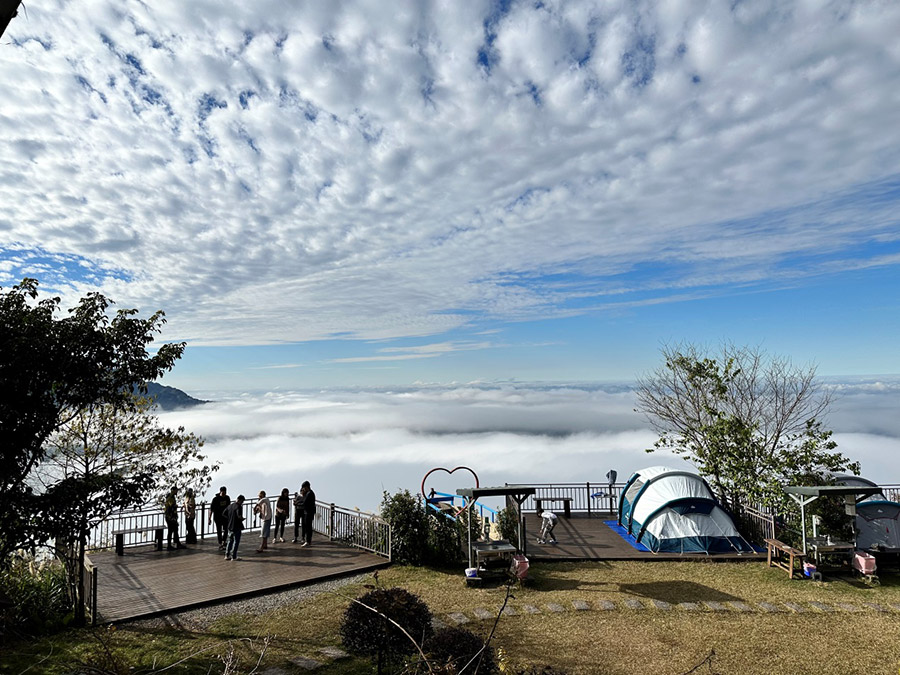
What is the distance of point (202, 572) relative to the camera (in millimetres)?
13445

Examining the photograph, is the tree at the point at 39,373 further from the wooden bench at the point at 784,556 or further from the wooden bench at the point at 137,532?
the wooden bench at the point at 784,556

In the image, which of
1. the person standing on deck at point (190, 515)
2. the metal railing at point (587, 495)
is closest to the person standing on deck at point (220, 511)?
the person standing on deck at point (190, 515)

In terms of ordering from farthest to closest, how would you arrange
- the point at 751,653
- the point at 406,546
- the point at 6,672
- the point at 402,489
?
the point at 402,489 → the point at 406,546 → the point at 751,653 → the point at 6,672

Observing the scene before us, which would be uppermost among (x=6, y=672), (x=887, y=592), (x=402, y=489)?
(x=402, y=489)

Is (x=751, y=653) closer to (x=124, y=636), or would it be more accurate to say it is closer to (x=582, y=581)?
(x=582, y=581)

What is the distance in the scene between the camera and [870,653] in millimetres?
9258

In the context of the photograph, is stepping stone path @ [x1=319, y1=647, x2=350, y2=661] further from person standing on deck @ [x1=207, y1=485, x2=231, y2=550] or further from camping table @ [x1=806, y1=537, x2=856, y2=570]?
camping table @ [x1=806, y1=537, x2=856, y2=570]

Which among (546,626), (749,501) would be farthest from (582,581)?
(749,501)

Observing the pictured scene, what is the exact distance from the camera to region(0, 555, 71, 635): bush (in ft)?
31.7

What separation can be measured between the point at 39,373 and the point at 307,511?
9.48 metres

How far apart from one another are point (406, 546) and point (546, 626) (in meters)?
5.35

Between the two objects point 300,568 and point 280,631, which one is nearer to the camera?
point 280,631

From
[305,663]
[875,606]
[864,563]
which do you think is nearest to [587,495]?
[864,563]

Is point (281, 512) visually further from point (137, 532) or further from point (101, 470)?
→ point (101, 470)
